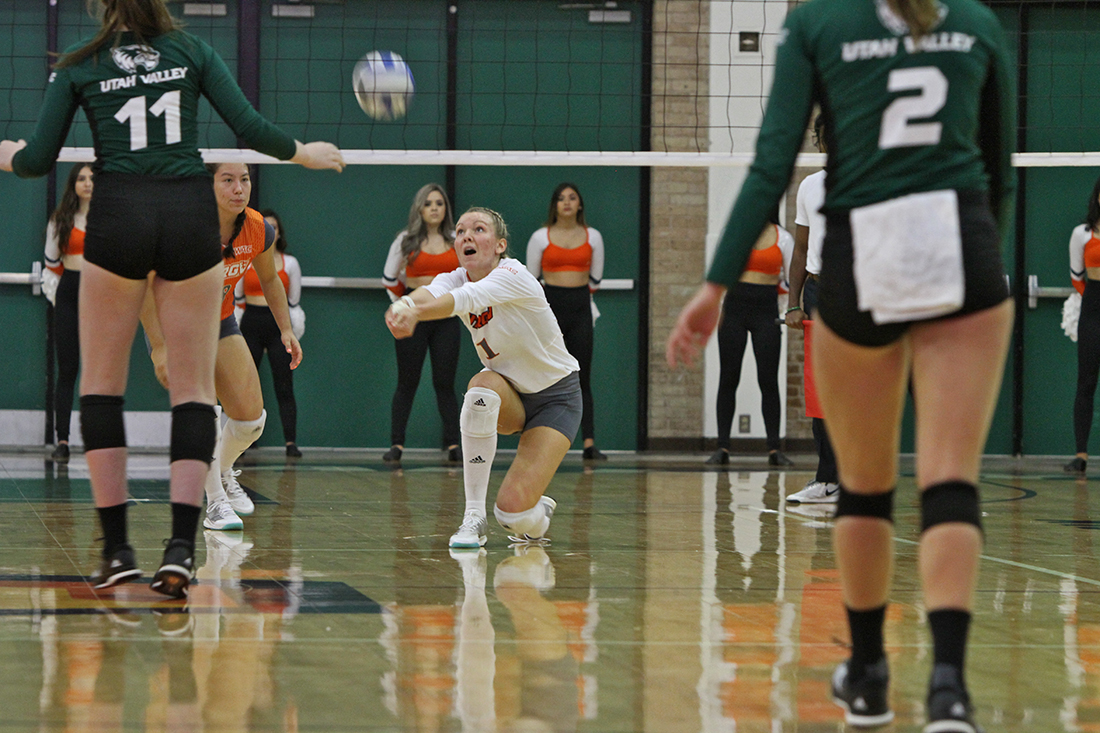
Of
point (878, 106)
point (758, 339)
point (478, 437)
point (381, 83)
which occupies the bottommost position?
point (478, 437)

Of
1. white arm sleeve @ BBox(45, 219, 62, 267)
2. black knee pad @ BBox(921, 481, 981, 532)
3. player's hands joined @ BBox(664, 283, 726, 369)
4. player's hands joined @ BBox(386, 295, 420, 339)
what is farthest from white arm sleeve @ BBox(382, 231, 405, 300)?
black knee pad @ BBox(921, 481, 981, 532)

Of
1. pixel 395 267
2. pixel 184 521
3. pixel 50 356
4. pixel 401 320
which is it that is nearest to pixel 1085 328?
pixel 395 267

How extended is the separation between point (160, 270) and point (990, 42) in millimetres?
2382

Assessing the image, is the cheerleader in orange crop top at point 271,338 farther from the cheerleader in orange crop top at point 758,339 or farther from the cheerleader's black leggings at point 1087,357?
the cheerleader's black leggings at point 1087,357

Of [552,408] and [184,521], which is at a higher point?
[552,408]

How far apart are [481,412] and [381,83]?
13.5ft

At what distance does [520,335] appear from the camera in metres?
5.39

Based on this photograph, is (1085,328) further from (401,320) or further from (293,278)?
(401,320)

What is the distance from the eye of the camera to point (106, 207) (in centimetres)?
382

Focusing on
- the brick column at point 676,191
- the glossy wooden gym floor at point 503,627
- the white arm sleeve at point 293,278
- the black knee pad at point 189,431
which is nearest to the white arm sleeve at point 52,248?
the white arm sleeve at point 293,278

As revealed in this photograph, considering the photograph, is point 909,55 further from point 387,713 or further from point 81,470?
Answer: point 81,470

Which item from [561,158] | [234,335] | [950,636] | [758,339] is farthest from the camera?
[758,339]

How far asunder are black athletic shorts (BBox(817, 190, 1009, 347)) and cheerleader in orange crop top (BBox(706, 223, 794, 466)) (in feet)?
23.0

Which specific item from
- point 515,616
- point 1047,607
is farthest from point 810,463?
point 515,616
